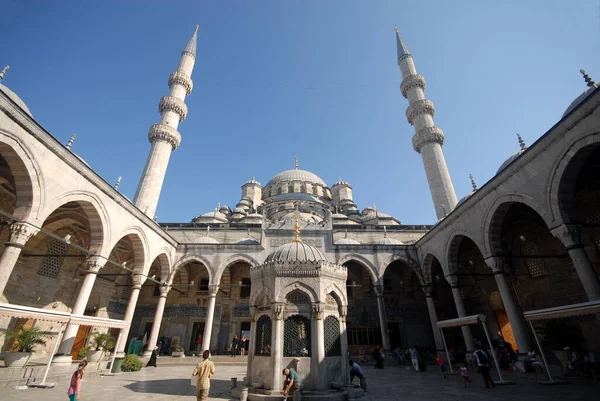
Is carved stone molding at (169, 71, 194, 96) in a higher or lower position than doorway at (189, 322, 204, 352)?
higher

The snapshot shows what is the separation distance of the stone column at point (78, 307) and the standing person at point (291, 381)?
7.99 metres

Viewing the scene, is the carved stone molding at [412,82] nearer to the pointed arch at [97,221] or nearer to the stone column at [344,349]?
the stone column at [344,349]

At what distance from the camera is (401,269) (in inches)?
752

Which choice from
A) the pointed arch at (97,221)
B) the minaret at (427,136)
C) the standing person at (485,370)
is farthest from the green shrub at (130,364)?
the minaret at (427,136)

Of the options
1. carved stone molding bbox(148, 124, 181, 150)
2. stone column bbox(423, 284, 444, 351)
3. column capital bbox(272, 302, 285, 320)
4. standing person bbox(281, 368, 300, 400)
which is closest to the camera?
standing person bbox(281, 368, 300, 400)

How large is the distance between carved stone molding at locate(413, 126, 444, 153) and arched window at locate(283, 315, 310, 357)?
2115 centimetres

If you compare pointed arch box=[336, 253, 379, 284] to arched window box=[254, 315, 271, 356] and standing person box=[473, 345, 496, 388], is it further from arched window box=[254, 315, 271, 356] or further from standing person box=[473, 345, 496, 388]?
arched window box=[254, 315, 271, 356]

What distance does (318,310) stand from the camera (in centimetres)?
677

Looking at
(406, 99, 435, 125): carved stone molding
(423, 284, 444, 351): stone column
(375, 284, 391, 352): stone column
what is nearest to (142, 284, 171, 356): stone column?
(375, 284, 391, 352): stone column

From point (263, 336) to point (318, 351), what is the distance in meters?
1.43

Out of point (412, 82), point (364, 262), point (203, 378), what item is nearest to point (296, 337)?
point (203, 378)

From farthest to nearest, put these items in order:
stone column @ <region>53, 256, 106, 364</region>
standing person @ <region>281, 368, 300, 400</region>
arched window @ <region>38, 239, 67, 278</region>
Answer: arched window @ <region>38, 239, 67, 278</region>, stone column @ <region>53, 256, 106, 364</region>, standing person @ <region>281, 368, 300, 400</region>

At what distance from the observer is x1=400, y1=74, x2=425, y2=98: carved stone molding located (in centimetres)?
2644

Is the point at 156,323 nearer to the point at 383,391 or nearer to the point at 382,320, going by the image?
the point at 382,320
